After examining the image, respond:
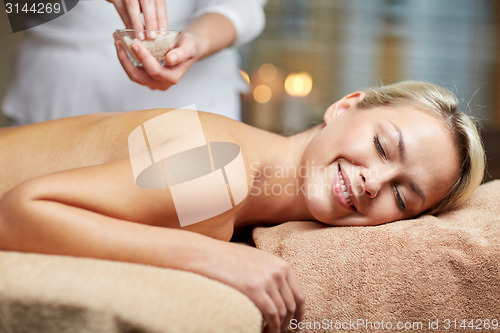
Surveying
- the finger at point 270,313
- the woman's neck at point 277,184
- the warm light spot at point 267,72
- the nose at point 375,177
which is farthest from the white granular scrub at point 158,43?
the warm light spot at point 267,72

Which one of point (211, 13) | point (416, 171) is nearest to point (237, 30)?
point (211, 13)

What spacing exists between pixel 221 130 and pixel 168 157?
164 millimetres

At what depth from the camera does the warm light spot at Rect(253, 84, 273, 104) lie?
13.2ft

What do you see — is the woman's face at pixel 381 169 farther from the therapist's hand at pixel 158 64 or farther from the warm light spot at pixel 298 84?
the warm light spot at pixel 298 84

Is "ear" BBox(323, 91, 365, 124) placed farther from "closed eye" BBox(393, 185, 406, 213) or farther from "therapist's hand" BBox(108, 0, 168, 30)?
"therapist's hand" BBox(108, 0, 168, 30)

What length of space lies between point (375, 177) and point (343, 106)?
11.2 inches

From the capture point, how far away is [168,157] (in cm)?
83

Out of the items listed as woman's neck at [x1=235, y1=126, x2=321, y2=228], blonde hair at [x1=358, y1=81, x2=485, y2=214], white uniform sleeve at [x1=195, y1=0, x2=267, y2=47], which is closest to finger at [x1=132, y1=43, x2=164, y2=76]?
woman's neck at [x1=235, y1=126, x2=321, y2=228]

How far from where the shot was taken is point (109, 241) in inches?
28.3

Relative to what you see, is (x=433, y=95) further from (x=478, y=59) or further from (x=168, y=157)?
(x=478, y=59)

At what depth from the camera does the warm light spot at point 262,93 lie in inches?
158

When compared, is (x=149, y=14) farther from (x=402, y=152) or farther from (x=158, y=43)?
(x=402, y=152)

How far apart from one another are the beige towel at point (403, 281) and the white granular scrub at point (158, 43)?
55 cm

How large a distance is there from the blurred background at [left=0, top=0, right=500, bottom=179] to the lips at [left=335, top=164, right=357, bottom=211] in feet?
10.0
